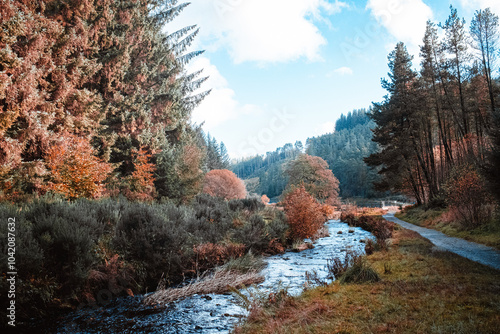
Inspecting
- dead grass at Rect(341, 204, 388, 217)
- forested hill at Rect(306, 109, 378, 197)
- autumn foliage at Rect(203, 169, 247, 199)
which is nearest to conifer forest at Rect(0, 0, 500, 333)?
dead grass at Rect(341, 204, 388, 217)

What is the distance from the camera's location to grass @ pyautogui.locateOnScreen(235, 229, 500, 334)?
12.1ft

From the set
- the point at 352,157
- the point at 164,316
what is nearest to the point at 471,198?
the point at 164,316

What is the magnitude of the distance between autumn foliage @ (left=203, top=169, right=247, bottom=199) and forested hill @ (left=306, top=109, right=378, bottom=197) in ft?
97.8

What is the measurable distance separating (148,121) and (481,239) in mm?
18337

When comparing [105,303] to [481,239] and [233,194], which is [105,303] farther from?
[233,194]

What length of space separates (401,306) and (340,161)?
94572 millimetres

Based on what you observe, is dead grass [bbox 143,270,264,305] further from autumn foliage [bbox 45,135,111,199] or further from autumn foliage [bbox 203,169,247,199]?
autumn foliage [bbox 203,169,247,199]

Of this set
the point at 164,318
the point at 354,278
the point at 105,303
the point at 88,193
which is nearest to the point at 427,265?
the point at 354,278

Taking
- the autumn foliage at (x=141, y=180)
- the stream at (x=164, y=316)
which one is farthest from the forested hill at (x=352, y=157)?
the stream at (x=164, y=316)

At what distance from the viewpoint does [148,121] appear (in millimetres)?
17297

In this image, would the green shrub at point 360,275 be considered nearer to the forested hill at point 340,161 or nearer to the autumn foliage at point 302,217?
the autumn foliage at point 302,217

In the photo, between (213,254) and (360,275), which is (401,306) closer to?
(360,275)

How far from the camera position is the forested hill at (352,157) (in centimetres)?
7956

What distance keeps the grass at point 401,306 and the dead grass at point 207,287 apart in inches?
63.2
